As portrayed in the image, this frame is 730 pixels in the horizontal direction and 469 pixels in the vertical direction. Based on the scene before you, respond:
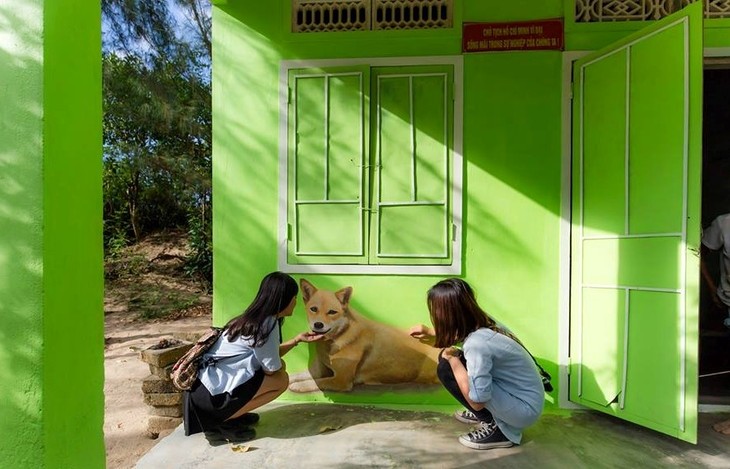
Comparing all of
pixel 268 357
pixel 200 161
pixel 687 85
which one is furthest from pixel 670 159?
pixel 200 161

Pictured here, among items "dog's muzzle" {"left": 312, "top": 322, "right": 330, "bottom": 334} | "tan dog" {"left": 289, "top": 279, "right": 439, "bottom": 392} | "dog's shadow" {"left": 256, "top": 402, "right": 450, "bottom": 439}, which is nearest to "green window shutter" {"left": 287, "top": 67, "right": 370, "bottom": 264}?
"tan dog" {"left": 289, "top": 279, "right": 439, "bottom": 392}

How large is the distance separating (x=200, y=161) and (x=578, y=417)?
423 inches

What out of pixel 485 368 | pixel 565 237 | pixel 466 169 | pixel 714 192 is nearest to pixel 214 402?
pixel 485 368

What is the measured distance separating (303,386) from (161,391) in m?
1.18

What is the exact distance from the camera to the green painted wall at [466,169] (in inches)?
132

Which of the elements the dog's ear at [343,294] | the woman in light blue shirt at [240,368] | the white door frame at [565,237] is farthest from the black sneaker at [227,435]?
the white door frame at [565,237]

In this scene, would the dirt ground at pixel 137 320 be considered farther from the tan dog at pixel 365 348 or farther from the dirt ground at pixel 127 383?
the tan dog at pixel 365 348

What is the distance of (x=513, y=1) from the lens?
335cm

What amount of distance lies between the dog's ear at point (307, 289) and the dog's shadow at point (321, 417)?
798mm

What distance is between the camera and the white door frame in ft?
10.8

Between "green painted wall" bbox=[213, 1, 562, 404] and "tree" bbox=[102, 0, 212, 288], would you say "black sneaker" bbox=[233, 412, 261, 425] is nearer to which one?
"green painted wall" bbox=[213, 1, 562, 404]

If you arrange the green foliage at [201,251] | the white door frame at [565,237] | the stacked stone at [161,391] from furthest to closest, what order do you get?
the green foliage at [201,251], the stacked stone at [161,391], the white door frame at [565,237]

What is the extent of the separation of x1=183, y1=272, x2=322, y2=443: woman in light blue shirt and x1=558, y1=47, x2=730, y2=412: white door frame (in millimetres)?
1936

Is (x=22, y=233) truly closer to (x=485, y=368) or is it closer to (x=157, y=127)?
(x=485, y=368)
